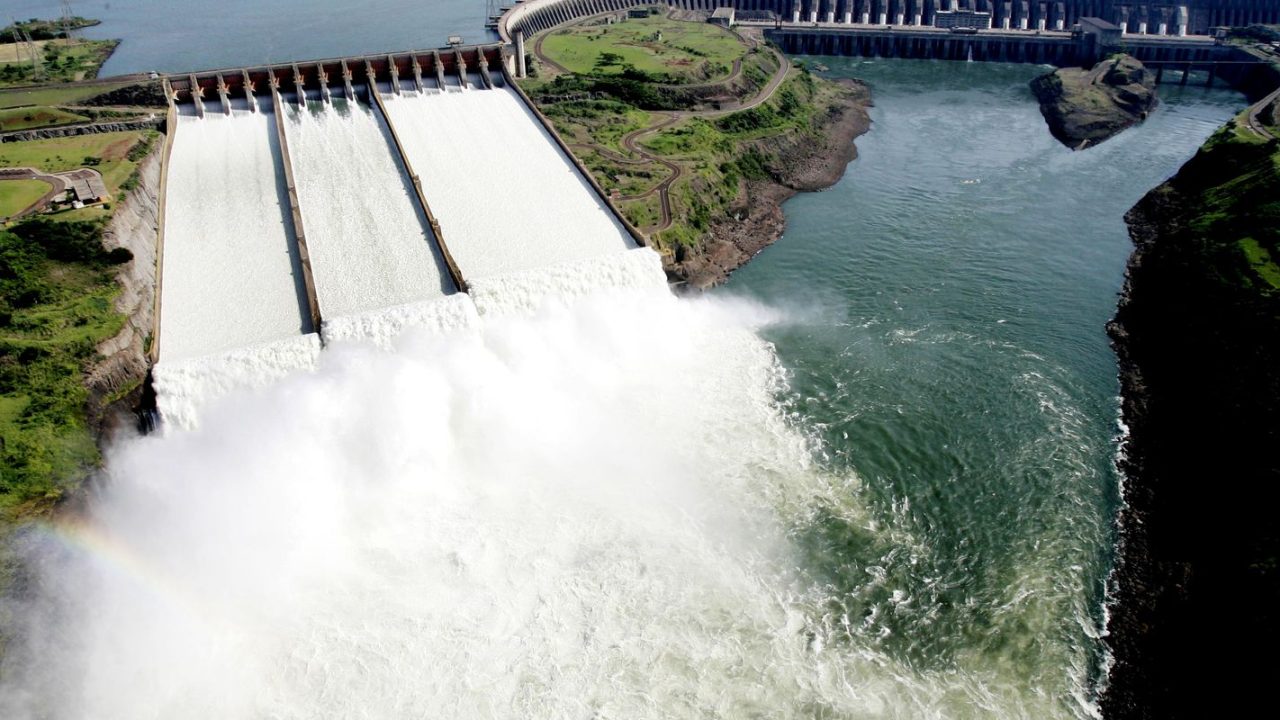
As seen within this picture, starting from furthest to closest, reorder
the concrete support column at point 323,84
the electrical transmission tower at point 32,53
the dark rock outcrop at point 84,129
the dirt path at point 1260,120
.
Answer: the electrical transmission tower at point 32,53 → the dirt path at point 1260,120 → the concrete support column at point 323,84 → the dark rock outcrop at point 84,129

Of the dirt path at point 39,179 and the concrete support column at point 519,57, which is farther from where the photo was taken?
the concrete support column at point 519,57

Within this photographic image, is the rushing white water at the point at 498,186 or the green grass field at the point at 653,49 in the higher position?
the green grass field at the point at 653,49

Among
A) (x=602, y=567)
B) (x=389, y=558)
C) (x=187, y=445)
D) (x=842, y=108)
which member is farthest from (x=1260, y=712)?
(x=842, y=108)

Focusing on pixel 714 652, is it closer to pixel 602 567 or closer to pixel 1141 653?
pixel 602 567

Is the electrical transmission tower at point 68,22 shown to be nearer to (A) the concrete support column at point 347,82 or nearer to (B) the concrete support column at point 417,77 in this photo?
(A) the concrete support column at point 347,82

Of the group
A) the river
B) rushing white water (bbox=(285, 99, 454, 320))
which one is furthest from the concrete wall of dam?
rushing white water (bbox=(285, 99, 454, 320))

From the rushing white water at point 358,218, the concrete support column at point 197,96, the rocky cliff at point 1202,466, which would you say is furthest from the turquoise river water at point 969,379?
the concrete support column at point 197,96
